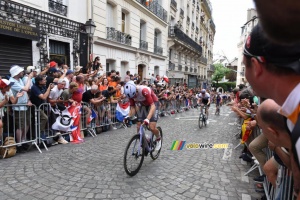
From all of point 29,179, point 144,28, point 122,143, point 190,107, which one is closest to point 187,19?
point 144,28

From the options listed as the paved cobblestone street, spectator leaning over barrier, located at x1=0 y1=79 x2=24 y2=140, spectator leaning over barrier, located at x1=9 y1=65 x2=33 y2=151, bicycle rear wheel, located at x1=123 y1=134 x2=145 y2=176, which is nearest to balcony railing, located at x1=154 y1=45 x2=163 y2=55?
the paved cobblestone street

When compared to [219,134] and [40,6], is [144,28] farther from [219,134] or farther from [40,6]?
[219,134]

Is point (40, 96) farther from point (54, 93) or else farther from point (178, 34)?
point (178, 34)

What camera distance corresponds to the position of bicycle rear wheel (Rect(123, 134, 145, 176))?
14.4 feet

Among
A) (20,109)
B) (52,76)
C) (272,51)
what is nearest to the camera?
(272,51)

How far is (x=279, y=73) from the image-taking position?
3.01 feet

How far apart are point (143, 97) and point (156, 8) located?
59.1ft

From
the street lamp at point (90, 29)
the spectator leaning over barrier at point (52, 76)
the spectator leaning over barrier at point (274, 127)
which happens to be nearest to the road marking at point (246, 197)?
the spectator leaning over barrier at point (274, 127)

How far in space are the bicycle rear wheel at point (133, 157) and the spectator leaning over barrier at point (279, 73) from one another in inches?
143

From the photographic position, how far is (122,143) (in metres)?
6.92

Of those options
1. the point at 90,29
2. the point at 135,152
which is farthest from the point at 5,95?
the point at 90,29

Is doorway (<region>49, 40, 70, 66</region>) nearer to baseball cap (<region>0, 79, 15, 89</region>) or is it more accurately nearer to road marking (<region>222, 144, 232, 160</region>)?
baseball cap (<region>0, 79, 15, 89</region>)

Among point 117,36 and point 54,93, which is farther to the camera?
point 117,36

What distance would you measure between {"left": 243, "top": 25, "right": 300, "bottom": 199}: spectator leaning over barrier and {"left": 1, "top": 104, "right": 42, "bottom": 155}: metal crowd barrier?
227 inches
